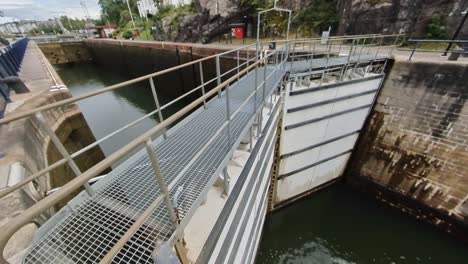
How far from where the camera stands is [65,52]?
1156 inches

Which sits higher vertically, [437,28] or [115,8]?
[115,8]

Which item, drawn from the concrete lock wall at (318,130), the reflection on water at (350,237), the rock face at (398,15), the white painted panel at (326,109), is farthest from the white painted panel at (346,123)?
the rock face at (398,15)

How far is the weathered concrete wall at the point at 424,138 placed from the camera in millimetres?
5480

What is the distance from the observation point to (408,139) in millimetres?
6234

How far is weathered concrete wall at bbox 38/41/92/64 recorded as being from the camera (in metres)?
28.3

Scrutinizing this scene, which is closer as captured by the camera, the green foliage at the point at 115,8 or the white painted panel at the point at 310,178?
the white painted panel at the point at 310,178

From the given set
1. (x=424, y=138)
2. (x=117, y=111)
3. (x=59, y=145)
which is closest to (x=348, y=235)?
(x=424, y=138)

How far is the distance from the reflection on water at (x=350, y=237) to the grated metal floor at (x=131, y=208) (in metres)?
4.54

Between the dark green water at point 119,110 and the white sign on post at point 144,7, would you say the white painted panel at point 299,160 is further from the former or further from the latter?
the white sign on post at point 144,7

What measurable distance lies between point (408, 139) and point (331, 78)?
10.3 feet

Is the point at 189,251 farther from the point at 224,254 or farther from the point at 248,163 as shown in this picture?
the point at 248,163

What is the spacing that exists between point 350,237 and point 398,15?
1152cm

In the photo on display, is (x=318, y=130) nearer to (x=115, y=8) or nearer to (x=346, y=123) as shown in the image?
(x=346, y=123)

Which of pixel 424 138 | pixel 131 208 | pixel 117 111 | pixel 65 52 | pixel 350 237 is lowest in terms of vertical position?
pixel 350 237
